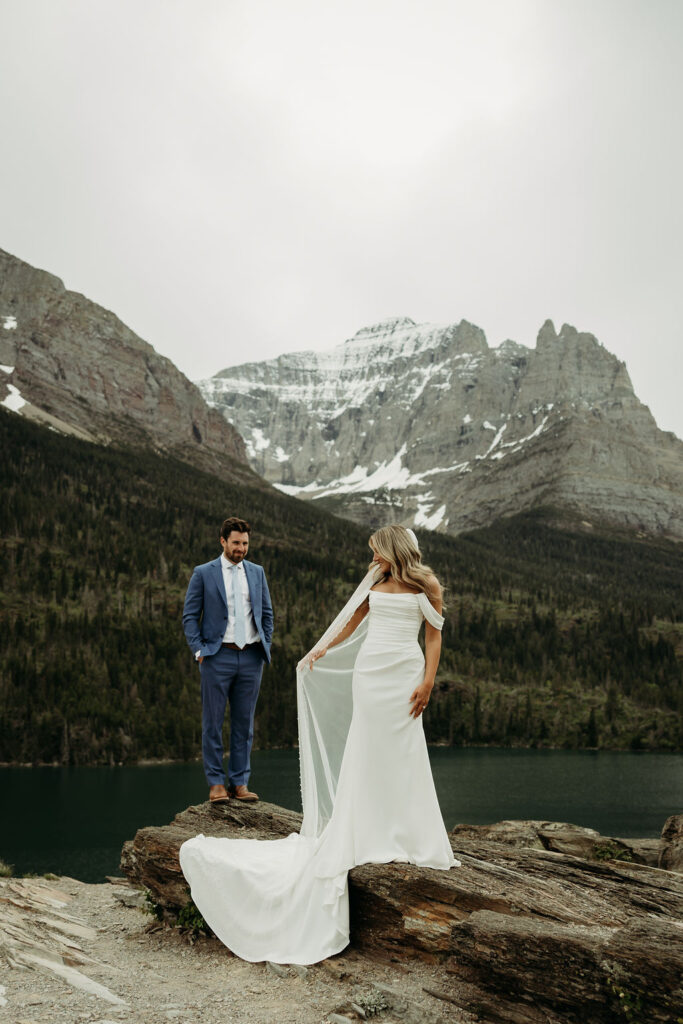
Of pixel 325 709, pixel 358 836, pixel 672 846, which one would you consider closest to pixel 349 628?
pixel 325 709

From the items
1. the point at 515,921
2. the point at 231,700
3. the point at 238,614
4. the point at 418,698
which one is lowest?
the point at 515,921

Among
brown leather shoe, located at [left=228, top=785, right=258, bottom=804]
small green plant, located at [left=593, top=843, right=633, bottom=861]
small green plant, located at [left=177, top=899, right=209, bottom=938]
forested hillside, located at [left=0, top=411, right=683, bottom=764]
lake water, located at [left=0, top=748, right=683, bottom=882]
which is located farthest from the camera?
forested hillside, located at [left=0, top=411, right=683, bottom=764]

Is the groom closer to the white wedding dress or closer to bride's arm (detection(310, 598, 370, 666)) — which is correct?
bride's arm (detection(310, 598, 370, 666))

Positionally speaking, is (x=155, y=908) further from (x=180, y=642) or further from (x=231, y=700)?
(x=180, y=642)

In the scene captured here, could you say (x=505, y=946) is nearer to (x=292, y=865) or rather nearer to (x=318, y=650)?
(x=292, y=865)

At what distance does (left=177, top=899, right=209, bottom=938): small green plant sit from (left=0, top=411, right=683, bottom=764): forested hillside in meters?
108

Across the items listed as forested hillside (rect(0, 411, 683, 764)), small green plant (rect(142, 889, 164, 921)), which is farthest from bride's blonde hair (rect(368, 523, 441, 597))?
forested hillside (rect(0, 411, 683, 764))

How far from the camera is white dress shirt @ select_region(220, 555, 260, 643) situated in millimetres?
10008

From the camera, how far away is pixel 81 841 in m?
57.2

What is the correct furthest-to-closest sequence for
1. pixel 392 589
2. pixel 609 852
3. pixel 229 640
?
1. pixel 609 852
2. pixel 229 640
3. pixel 392 589

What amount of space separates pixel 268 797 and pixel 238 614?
204 feet

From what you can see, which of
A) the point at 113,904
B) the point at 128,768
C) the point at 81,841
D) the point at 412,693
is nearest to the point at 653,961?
the point at 412,693

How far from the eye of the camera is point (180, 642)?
465 feet

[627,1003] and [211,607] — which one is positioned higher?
[211,607]
